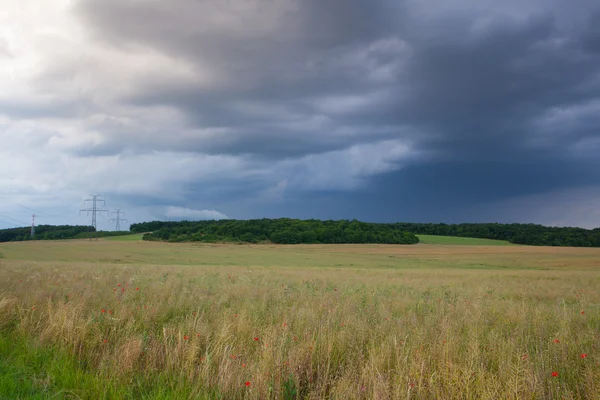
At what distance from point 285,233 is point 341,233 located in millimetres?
18119

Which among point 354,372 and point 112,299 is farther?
point 112,299

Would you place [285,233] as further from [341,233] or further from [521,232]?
[521,232]

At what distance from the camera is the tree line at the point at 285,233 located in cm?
12375

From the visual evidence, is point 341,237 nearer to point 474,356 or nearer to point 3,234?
point 3,234

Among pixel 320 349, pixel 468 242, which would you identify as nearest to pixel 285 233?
pixel 468 242

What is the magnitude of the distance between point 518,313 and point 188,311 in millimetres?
7811

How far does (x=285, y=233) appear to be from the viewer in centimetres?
12631

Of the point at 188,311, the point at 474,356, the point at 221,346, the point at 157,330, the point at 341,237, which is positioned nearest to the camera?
the point at 474,356

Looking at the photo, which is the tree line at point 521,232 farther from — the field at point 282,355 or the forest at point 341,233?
the field at point 282,355

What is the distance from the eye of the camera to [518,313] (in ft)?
32.0

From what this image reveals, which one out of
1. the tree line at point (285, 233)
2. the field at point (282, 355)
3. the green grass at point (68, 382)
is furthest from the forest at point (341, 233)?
the green grass at point (68, 382)

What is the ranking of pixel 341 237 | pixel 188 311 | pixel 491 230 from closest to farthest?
pixel 188 311 → pixel 341 237 → pixel 491 230

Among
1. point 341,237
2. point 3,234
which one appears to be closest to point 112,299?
point 341,237

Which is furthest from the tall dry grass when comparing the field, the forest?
the forest
